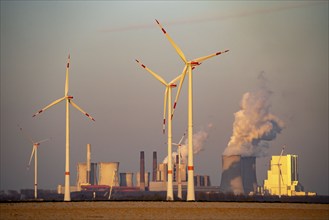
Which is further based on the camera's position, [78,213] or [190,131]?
[190,131]

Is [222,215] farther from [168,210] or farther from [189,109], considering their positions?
[189,109]

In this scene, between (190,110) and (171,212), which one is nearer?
(171,212)

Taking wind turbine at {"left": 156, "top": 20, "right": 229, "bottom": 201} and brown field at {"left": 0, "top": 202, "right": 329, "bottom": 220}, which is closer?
brown field at {"left": 0, "top": 202, "right": 329, "bottom": 220}

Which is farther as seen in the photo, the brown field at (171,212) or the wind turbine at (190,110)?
the wind turbine at (190,110)

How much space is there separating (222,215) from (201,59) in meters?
41.4

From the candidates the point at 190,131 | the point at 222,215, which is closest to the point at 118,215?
→ the point at 222,215

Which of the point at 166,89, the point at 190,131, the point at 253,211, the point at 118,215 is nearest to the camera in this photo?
the point at 118,215

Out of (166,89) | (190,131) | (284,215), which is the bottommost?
(284,215)

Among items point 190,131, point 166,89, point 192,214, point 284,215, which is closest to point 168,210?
point 192,214

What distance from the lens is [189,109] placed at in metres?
104

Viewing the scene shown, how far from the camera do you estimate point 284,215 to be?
7356 centimetres

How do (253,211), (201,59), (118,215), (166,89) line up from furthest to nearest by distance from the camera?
(166,89) → (201,59) → (253,211) → (118,215)

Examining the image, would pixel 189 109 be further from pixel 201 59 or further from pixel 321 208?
pixel 321 208

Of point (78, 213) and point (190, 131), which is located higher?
point (190, 131)
